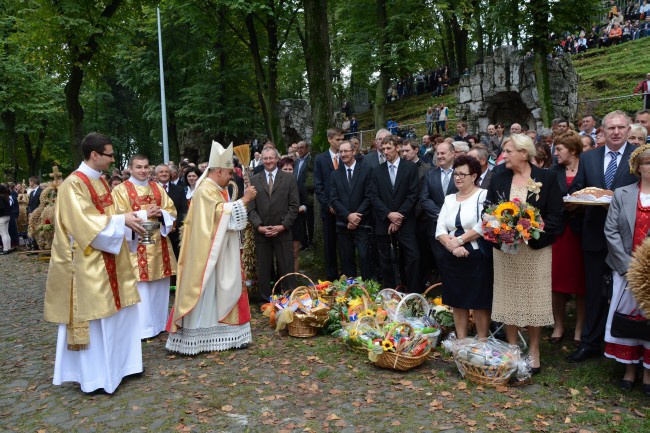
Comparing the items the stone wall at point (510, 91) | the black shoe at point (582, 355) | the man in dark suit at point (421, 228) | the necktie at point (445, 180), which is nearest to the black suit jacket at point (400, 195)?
the man in dark suit at point (421, 228)

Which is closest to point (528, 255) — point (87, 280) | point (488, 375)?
point (488, 375)

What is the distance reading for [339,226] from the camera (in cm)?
821

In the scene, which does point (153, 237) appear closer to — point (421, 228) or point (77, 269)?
point (77, 269)

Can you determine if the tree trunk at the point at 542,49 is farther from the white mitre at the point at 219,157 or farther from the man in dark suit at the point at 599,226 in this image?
the white mitre at the point at 219,157

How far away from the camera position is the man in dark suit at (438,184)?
7.02 m

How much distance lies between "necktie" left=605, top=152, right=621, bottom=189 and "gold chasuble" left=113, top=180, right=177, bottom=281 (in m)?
5.08

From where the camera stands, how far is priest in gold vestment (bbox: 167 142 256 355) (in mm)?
6270

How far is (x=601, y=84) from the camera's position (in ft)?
73.6

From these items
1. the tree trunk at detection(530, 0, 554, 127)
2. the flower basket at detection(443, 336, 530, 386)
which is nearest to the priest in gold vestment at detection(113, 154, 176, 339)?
the flower basket at detection(443, 336, 530, 386)

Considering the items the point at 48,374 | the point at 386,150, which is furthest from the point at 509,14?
the point at 48,374

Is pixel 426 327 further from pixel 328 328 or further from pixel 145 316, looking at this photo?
pixel 145 316

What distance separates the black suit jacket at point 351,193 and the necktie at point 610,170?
3148mm

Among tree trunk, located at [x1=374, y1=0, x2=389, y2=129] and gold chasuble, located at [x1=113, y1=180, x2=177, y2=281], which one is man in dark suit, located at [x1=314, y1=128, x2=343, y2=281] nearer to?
gold chasuble, located at [x1=113, y1=180, x2=177, y2=281]

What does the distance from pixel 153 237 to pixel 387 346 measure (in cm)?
331
